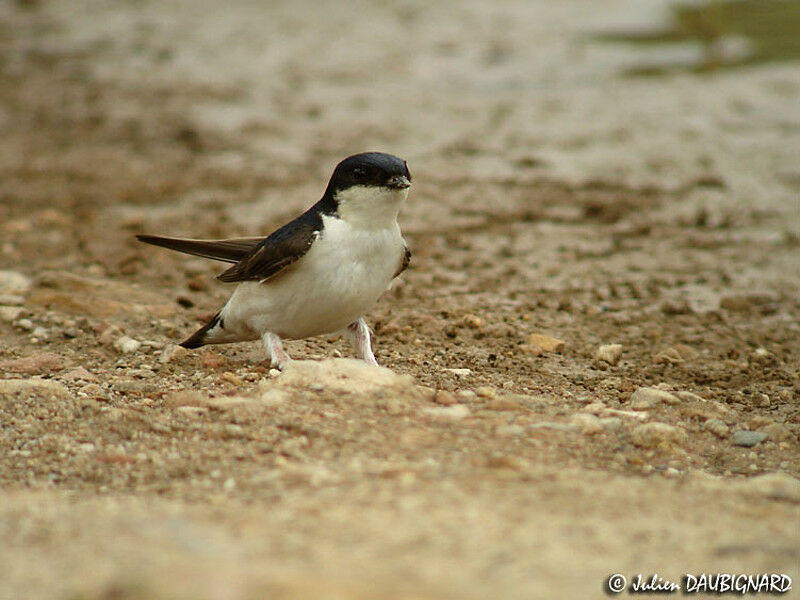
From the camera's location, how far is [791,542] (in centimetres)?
286

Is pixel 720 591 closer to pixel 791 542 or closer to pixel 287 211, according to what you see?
pixel 791 542

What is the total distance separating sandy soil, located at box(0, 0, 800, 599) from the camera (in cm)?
273

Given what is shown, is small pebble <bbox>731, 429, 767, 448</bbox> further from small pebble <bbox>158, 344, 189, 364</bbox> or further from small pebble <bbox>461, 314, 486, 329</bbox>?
small pebble <bbox>158, 344, 189, 364</bbox>

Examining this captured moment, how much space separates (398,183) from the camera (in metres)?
4.69

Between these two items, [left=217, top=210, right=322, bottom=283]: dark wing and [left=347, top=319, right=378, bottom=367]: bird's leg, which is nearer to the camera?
[left=217, top=210, right=322, bottom=283]: dark wing

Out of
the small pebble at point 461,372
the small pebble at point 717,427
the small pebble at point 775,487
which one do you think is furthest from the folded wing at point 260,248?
the small pebble at point 775,487

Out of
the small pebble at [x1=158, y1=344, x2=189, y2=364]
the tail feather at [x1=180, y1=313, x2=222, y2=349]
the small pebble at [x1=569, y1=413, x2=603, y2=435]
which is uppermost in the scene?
the small pebble at [x1=569, y1=413, x2=603, y2=435]

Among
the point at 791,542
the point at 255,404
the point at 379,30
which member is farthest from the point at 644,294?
the point at 379,30

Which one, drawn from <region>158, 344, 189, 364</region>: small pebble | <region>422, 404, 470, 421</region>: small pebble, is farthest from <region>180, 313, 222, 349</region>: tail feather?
<region>422, 404, 470, 421</region>: small pebble

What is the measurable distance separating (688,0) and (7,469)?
1315cm

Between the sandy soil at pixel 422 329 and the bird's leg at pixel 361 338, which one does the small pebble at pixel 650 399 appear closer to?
the sandy soil at pixel 422 329

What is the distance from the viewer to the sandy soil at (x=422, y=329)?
2.73 m

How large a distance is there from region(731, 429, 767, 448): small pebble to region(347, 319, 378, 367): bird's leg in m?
1.57

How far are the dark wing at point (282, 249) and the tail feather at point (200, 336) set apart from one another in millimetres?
259
